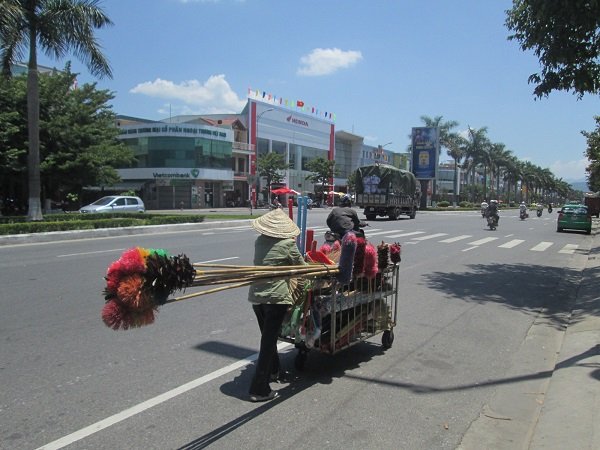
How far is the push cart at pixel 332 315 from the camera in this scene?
4.80 meters

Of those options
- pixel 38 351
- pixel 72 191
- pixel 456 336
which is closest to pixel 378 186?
pixel 72 191

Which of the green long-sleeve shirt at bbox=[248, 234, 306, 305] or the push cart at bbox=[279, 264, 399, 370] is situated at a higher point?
the green long-sleeve shirt at bbox=[248, 234, 306, 305]

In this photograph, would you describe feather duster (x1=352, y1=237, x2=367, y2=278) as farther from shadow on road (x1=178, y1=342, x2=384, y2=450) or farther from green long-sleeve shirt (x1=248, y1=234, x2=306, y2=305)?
shadow on road (x1=178, y1=342, x2=384, y2=450)

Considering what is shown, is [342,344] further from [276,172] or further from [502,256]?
[276,172]

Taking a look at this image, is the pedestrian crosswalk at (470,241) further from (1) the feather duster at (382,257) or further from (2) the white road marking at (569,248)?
(1) the feather duster at (382,257)

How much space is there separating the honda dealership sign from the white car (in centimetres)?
4670

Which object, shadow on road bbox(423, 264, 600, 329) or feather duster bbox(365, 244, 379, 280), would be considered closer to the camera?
feather duster bbox(365, 244, 379, 280)

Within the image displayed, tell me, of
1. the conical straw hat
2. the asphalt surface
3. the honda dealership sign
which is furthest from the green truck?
the honda dealership sign

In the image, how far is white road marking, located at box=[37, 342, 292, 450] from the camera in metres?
3.54

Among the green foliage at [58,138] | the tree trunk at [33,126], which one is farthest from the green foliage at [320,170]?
the tree trunk at [33,126]

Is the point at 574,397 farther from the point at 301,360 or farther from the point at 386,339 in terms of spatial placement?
the point at 301,360

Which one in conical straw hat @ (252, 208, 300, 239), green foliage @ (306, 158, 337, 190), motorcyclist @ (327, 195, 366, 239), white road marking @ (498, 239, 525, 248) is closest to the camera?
conical straw hat @ (252, 208, 300, 239)

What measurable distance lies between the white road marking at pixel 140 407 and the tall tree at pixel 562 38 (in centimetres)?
728

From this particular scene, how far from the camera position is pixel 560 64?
950 centimetres
